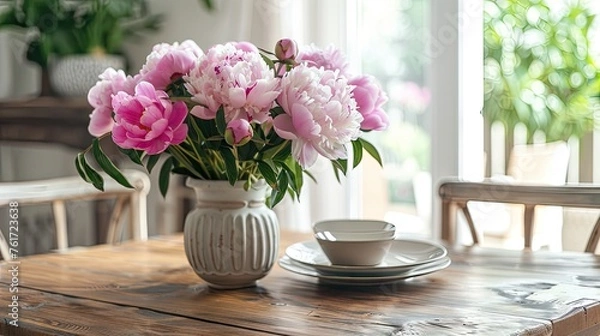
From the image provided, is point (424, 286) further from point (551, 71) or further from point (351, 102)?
point (551, 71)

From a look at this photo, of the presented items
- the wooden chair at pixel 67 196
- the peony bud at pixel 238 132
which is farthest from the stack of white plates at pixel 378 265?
the wooden chair at pixel 67 196

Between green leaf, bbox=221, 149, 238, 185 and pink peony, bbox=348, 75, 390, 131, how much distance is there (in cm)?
22

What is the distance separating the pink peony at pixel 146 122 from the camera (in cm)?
137

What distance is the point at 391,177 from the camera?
2.92 meters

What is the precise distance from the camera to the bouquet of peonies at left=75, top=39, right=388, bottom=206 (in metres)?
1.37

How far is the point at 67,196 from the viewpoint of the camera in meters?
2.18

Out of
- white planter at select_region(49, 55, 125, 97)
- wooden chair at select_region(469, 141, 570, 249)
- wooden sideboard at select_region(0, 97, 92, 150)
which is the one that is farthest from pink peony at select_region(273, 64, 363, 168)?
white planter at select_region(49, 55, 125, 97)

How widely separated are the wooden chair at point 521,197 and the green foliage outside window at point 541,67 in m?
0.60

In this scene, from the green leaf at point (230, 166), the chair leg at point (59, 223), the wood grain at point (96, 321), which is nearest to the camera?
the wood grain at point (96, 321)

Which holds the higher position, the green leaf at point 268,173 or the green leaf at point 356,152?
the green leaf at point 356,152

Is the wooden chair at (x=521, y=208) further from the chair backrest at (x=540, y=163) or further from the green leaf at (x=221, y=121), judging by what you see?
the green leaf at (x=221, y=121)

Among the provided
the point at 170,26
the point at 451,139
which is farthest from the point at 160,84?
the point at 170,26

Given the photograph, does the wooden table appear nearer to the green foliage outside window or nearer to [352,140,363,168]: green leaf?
[352,140,363,168]: green leaf

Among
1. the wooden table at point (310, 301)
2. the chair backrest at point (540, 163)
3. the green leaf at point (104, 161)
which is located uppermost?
the green leaf at point (104, 161)
